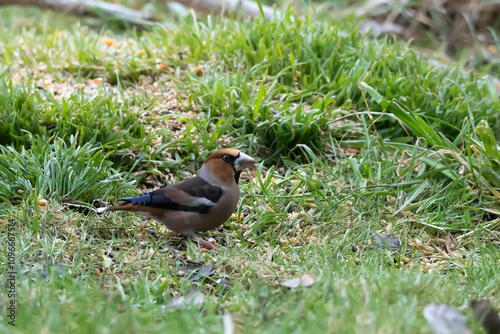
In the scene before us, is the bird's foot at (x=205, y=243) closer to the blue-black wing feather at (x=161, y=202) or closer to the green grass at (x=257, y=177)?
the green grass at (x=257, y=177)

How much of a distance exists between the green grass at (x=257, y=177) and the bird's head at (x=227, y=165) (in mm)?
403

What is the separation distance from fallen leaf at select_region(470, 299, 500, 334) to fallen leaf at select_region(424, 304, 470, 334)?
0.09 m

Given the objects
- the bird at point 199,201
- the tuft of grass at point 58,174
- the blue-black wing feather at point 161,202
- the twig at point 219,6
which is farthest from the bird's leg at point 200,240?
the twig at point 219,6

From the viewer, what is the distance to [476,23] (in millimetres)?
8234

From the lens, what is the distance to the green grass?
234 centimetres

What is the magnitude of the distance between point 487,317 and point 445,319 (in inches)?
8.3

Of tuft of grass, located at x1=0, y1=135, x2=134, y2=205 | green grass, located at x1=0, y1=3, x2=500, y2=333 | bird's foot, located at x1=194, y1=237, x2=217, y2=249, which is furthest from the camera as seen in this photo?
tuft of grass, located at x1=0, y1=135, x2=134, y2=205

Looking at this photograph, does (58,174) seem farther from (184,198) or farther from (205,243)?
(205,243)

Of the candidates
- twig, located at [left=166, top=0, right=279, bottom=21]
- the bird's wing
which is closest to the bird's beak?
the bird's wing

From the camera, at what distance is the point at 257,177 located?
3.86 metres

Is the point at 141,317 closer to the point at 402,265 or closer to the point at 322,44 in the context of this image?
the point at 402,265

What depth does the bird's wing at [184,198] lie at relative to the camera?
10.5 ft

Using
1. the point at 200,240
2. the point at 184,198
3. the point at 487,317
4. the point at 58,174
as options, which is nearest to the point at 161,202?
the point at 184,198

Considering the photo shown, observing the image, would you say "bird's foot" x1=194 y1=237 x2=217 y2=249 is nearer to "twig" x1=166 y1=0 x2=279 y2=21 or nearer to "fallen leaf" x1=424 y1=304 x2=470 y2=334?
"fallen leaf" x1=424 y1=304 x2=470 y2=334
